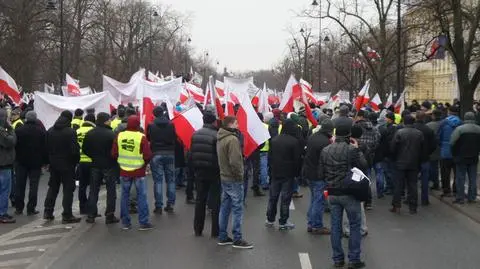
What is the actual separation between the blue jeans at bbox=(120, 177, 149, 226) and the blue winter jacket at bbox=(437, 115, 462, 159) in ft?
21.8

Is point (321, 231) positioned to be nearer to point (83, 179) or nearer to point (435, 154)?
point (83, 179)

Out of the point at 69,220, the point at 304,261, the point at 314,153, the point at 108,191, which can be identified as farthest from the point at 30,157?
Result: the point at 304,261

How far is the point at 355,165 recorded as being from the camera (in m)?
7.62

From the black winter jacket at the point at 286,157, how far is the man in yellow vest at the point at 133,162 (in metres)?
2.06

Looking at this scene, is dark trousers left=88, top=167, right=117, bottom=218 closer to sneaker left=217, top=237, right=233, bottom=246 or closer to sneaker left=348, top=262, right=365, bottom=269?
sneaker left=217, top=237, right=233, bottom=246

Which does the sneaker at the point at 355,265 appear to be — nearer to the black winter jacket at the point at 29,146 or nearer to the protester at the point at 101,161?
the protester at the point at 101,161

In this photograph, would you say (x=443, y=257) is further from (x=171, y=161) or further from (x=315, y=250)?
(x=171, y=161)

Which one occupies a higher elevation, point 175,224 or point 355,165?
point 355,165

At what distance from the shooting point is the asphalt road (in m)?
7.92

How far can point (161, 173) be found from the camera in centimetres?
1132

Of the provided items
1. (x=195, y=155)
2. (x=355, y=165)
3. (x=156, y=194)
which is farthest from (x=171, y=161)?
(x=355, y=165)

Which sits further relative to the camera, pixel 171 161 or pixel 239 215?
pixel 171 161

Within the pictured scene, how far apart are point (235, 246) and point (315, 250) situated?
1.14 m

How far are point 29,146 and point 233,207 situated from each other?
4.48 metres
